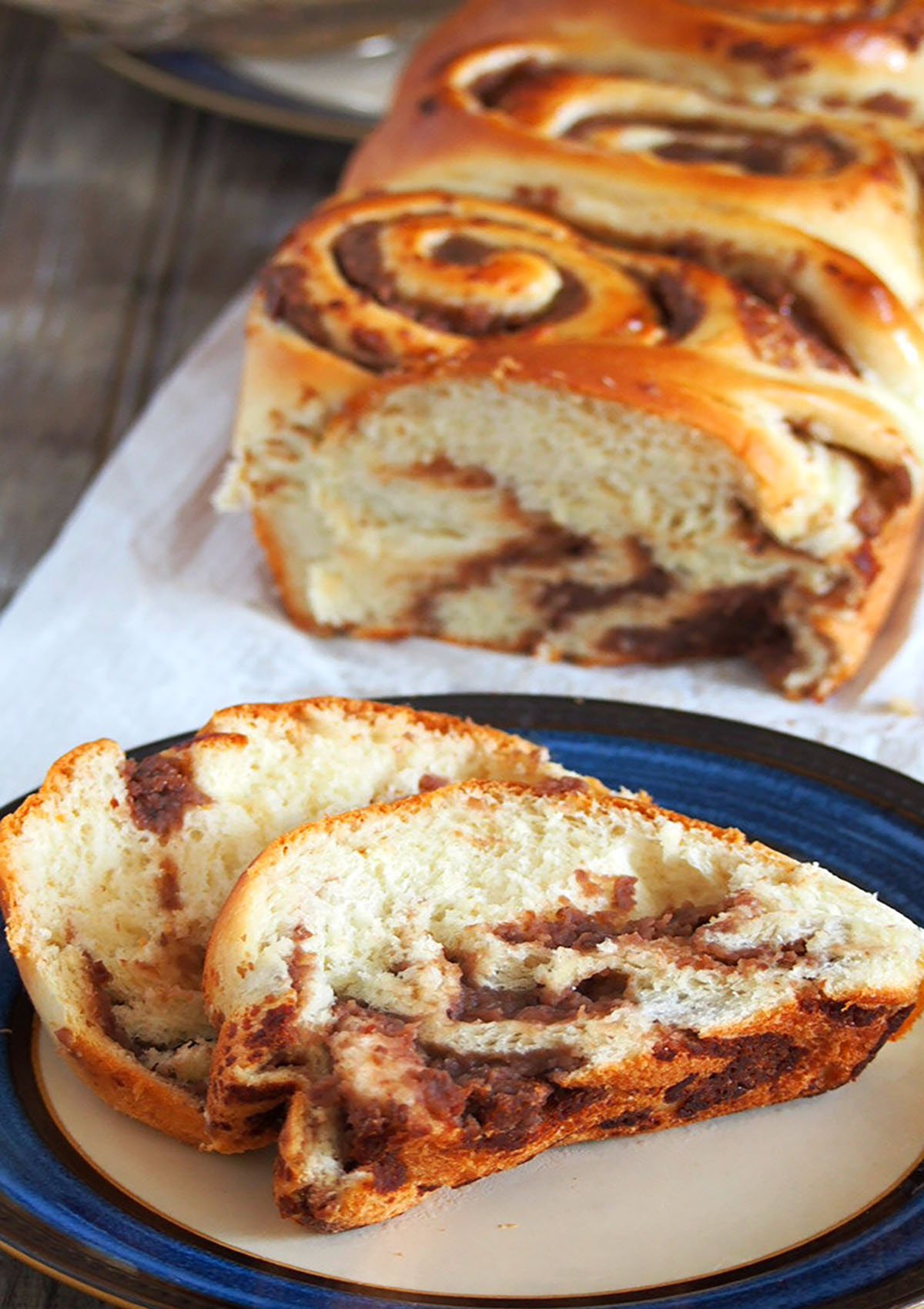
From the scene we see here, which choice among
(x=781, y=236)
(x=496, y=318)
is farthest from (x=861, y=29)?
(x=496, y=318)

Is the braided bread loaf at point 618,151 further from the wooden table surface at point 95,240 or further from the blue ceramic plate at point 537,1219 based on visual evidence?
the blue ceramic plate at point 537,1219

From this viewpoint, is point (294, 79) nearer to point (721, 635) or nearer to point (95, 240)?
point (95, 240)

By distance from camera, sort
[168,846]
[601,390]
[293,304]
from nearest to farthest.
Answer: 1. [168,846]
2. [601,390]
3. [293,304]

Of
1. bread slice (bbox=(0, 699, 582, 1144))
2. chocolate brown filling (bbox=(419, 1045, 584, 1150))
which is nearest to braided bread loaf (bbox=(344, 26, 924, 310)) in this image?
bread slice (bbox=(0, 699, 582, 1144))

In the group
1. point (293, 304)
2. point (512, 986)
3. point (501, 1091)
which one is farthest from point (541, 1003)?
point (293, 304)

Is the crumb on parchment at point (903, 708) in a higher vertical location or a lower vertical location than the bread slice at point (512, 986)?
lower

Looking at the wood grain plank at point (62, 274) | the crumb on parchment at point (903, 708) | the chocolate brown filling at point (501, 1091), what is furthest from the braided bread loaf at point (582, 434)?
the chocolate brown filling at point (501, 1091)
